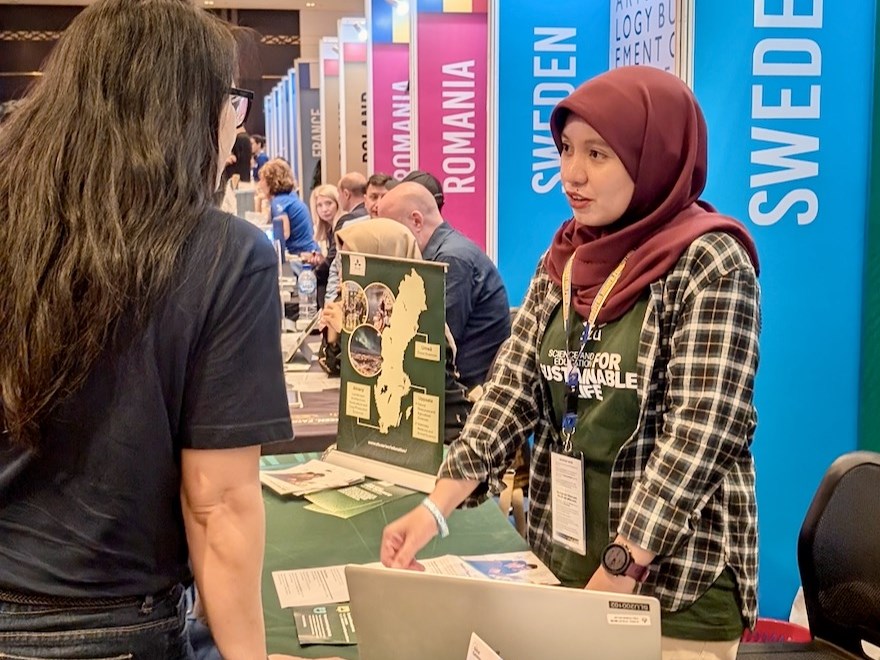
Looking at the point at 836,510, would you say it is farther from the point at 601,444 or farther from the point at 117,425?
the point at 117,425

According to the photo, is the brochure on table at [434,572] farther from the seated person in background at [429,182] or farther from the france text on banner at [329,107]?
the france text on banner at [329,107]

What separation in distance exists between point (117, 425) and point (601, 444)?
30.0 inches

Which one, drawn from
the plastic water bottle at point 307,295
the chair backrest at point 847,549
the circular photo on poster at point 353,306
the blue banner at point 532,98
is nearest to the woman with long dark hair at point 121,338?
the chair backrest at point 847,549

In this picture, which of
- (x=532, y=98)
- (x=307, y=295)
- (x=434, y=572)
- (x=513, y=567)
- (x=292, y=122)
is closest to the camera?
(x=434, y=572)

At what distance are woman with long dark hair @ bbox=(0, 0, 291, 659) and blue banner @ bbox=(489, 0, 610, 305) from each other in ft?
9.62

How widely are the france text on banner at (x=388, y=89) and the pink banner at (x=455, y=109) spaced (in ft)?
4.47

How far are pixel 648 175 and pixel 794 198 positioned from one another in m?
1.07

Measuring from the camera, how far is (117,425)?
106cm

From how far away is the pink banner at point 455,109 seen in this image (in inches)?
185

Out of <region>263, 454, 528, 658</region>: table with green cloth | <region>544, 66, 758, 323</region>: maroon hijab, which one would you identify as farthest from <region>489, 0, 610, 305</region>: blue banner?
<region>544, 66, 758, 323</region>: maroon hijab

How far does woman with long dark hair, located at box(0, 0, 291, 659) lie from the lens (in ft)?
Result: 3.36

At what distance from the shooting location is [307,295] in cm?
463

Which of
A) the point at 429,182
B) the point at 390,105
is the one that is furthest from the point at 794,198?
the point at 390,105

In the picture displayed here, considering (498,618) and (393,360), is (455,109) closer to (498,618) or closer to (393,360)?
(393,360)
